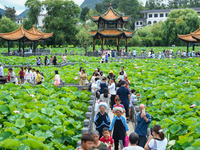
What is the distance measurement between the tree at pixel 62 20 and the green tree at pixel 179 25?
17008mm

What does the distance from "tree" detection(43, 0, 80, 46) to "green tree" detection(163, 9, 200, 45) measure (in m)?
17.0

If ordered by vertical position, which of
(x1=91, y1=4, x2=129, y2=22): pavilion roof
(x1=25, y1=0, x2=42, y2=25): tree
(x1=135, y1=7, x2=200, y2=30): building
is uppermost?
(x1=135, y1=7, x2=200, y2=30): building

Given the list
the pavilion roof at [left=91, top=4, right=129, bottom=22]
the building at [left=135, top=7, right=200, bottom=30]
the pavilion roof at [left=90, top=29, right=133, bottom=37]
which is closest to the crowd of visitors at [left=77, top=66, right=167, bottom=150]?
the pavilion roof at [left=90, top=29, right=133, bottom=37]

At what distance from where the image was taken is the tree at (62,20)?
45719 mm

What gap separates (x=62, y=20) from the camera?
150ft

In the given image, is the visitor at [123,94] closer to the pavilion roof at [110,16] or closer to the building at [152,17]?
the pavilion roof at [110,16]

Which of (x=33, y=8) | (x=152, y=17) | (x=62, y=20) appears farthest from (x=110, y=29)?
(x=152, y=17)

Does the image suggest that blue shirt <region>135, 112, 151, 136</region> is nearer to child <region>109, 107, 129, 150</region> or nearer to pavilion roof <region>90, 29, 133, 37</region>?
child <region>109, 107, 129, 150</region>

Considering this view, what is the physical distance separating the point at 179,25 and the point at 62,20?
21.0 meters

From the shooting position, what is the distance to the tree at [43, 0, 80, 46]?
1800 inches

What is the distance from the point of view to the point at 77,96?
995 centimetres

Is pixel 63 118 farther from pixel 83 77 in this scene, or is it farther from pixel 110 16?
pixel 110 16

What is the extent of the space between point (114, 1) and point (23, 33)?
6114 cm

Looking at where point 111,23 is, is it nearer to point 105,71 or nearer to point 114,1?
point 105,71
